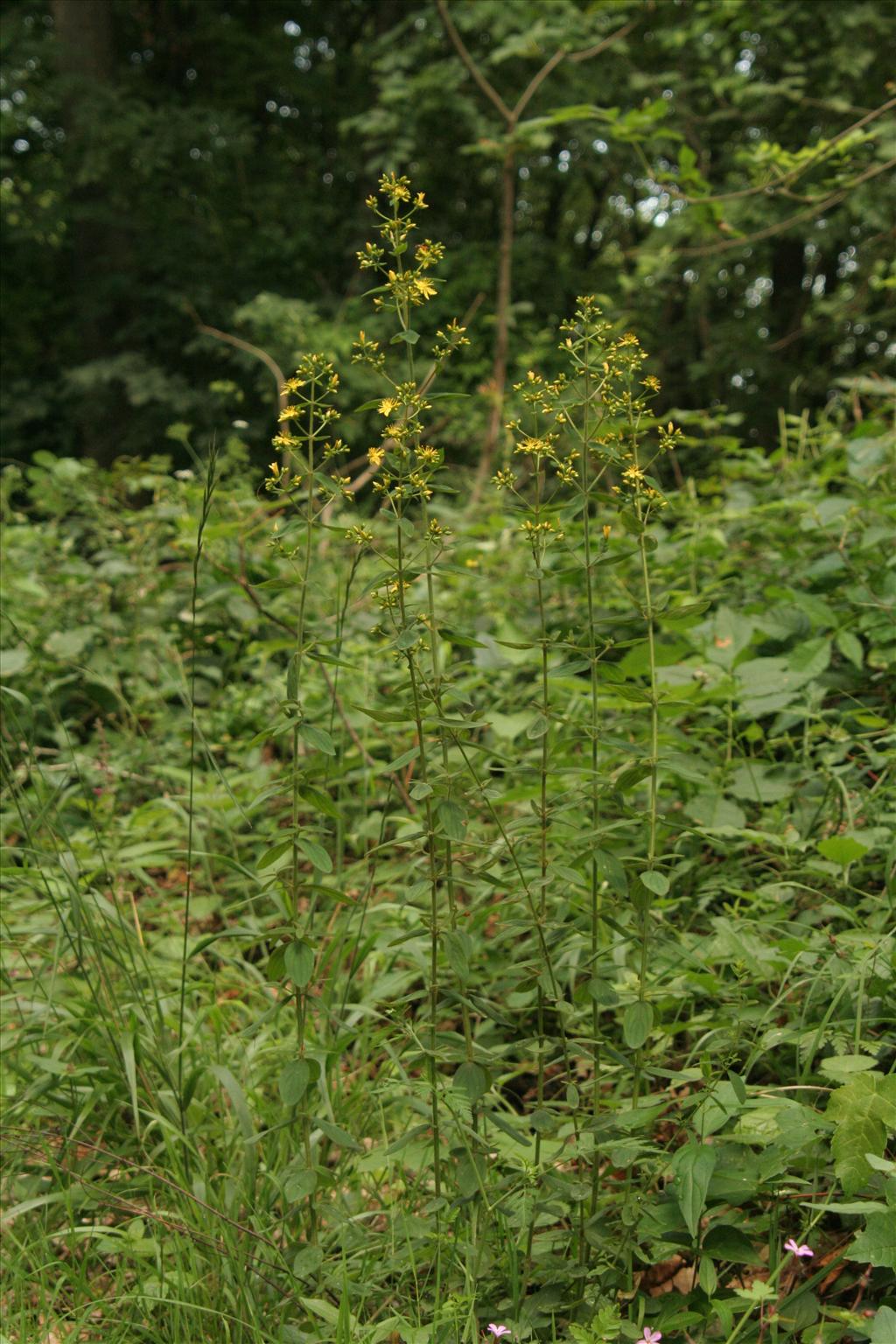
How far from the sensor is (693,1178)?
128 centimetres

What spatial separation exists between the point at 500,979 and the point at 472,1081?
0.77m

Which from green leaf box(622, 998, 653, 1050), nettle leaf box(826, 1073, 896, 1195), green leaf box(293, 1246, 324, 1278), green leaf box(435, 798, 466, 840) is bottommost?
green leaf box(293, 1246, 324, 1278)

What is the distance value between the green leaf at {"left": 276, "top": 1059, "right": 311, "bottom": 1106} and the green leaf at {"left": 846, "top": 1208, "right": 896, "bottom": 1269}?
647 millimetres

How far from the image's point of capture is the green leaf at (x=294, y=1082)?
129 centimetres

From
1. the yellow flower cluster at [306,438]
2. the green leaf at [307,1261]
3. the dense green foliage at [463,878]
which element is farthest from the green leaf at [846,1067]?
the yellow flower cluster at [306,438]

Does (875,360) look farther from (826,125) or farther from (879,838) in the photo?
(879,838)

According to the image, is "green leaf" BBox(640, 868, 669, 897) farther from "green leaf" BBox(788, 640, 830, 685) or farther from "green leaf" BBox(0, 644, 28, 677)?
"green leaf" BBox(0, 644, 28, 677)

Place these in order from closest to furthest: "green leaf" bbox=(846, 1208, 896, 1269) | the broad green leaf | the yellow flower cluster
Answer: "green leaf" bbox=(846, 1208, 896, 1269)
the yellow flower cluster
the broad green leaf

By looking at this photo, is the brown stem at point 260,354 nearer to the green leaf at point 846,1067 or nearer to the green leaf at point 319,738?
the green leaf at point 319,738

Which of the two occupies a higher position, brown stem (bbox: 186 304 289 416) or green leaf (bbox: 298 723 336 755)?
brown stem (bbox: 186 304 289 416)

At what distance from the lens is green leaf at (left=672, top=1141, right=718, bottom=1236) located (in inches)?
49.7

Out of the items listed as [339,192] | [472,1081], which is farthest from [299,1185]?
[339,192]

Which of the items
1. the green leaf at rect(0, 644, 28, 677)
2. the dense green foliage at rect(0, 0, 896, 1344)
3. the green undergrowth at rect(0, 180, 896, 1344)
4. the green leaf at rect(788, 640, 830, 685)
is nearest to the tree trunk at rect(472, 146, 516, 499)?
the dense green foliage at rect(0, 0, 896, 1344)

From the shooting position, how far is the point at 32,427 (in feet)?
37.0
